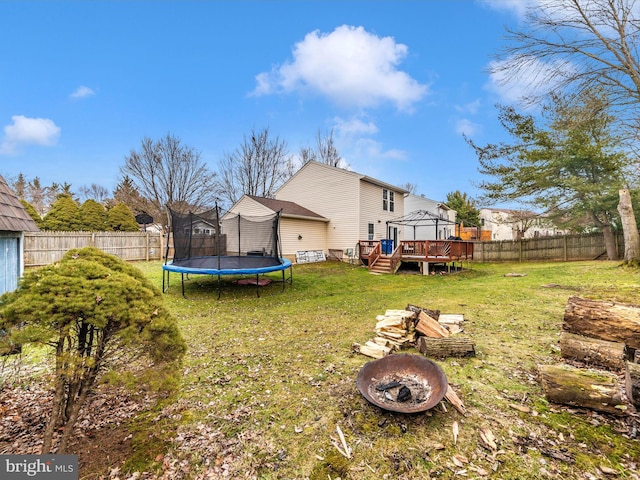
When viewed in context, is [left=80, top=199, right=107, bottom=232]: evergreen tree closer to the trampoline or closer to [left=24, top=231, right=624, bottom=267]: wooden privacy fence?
[left=24, top=231, right=624, bottom=267]: wooden privacy fence

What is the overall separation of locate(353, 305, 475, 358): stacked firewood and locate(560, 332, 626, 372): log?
3.44 feet

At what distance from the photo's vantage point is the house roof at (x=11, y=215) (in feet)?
Result: 11.2

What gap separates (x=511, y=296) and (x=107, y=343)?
7.89m

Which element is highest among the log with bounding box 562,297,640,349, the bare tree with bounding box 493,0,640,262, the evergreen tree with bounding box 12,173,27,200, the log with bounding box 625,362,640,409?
the evergreen tree with bounding box 12,173,27,200

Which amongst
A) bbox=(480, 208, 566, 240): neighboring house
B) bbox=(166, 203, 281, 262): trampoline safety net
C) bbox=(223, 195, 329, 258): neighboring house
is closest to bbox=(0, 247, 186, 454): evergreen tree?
bbox=(166, 203, 281, 262): trampoline safety net

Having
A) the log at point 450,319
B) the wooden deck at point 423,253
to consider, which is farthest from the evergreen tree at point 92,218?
the log at point 450,319

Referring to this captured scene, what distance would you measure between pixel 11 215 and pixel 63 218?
2024 centimetres

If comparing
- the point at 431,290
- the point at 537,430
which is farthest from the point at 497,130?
the point at 537,430

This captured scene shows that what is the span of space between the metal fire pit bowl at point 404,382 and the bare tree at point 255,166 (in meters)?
23.4

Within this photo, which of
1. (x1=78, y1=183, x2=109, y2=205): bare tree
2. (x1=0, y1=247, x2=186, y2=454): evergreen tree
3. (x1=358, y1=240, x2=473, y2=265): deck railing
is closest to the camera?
(x1=0, y1=247, x2=186, y2=454): evergreen tree

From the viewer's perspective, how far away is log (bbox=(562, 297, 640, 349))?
10.6 feet

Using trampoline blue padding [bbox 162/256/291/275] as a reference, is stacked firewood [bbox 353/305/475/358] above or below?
below

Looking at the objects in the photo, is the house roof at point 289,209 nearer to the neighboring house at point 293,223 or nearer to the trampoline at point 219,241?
the neighboring house at point 293,223

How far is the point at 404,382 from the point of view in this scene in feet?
9.11
